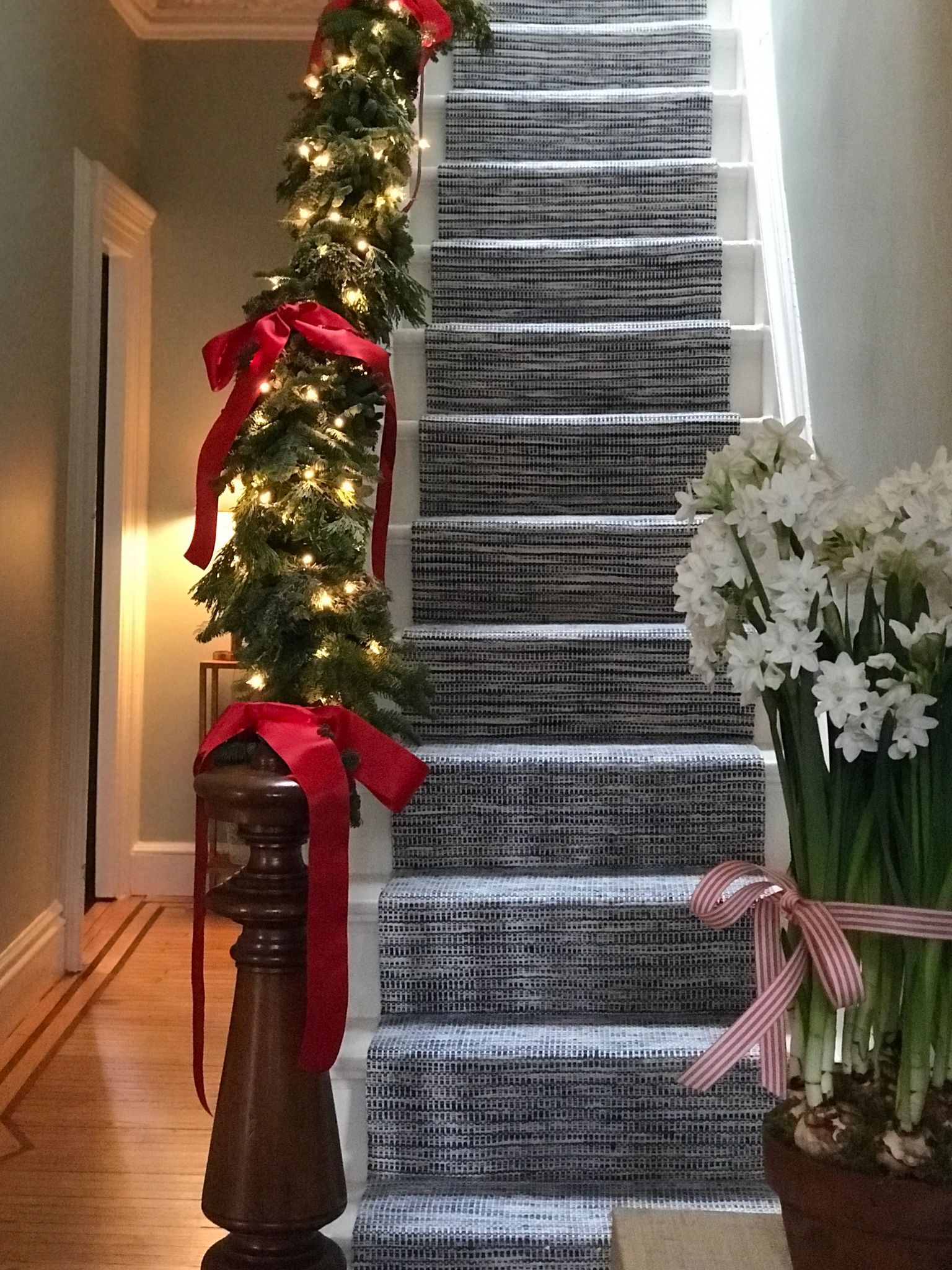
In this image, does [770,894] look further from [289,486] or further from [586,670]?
[586,670]

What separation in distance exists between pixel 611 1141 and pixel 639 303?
5.79 ft

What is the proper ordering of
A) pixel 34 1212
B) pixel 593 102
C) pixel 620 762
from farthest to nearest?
pixel 593 102, pixel 34 1212, pixel 620 762

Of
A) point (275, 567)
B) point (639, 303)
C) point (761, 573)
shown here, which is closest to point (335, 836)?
point (275, 567)

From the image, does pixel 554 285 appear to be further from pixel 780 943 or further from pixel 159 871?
pixel 159 871

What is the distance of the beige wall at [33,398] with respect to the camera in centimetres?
320

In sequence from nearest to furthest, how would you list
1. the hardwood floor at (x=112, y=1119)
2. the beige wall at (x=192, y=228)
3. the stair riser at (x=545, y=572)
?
the hardwood floor at (x=112, y=1119), the stair riser at (x=545, y=572), the beige wall at (x=192, y=228)

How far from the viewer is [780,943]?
0.96 meters

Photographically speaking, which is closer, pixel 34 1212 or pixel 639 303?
pixel 34 1212

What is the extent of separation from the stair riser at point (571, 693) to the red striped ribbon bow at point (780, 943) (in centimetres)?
127

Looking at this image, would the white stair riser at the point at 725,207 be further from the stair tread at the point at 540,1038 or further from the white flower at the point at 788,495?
the white flower at the point at 788,495

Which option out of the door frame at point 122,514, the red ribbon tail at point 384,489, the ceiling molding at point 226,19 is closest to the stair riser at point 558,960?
the red ribbon tail at point 384,489

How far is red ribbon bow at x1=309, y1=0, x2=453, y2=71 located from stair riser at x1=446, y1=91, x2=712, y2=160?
2.39ft

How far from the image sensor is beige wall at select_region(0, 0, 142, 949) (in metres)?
3.20

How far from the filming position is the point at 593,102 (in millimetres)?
3217
